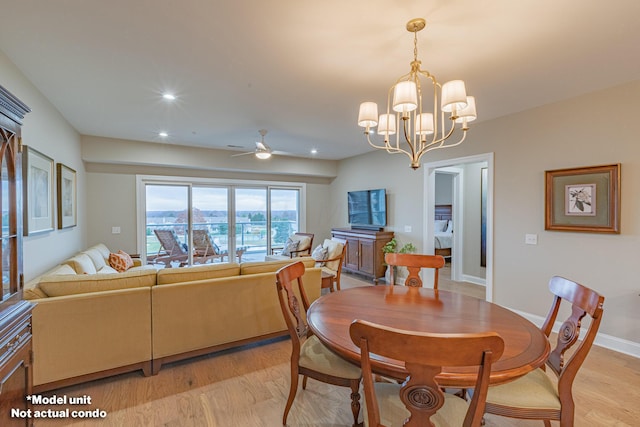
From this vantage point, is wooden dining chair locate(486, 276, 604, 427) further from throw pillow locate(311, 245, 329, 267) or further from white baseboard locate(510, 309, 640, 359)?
throw pillow locate(311, 245, 329, 267)

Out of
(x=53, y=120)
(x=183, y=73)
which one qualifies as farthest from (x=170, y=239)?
(x=183, y=73)

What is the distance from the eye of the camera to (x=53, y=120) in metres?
3.43

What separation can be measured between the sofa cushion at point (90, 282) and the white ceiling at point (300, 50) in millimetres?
1737

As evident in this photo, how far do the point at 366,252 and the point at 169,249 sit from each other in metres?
3.84

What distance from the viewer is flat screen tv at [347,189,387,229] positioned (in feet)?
18.9

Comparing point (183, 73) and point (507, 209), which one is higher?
point (183, 73)

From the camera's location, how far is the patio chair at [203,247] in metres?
6.11

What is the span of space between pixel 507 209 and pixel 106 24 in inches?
173

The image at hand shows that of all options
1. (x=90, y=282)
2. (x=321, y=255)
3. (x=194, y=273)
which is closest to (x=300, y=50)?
(x=194, y=273)

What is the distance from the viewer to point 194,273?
2.71 meters

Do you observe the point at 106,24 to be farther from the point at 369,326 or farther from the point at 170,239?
the point at 170,239

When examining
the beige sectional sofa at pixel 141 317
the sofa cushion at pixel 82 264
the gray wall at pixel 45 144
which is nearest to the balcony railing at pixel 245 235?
the gray wall at pixel 45 144

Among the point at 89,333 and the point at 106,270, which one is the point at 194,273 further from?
the point at 106,270

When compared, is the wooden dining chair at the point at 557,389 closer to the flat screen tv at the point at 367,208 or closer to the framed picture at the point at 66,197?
the flat screen tv at the point at 367,208
